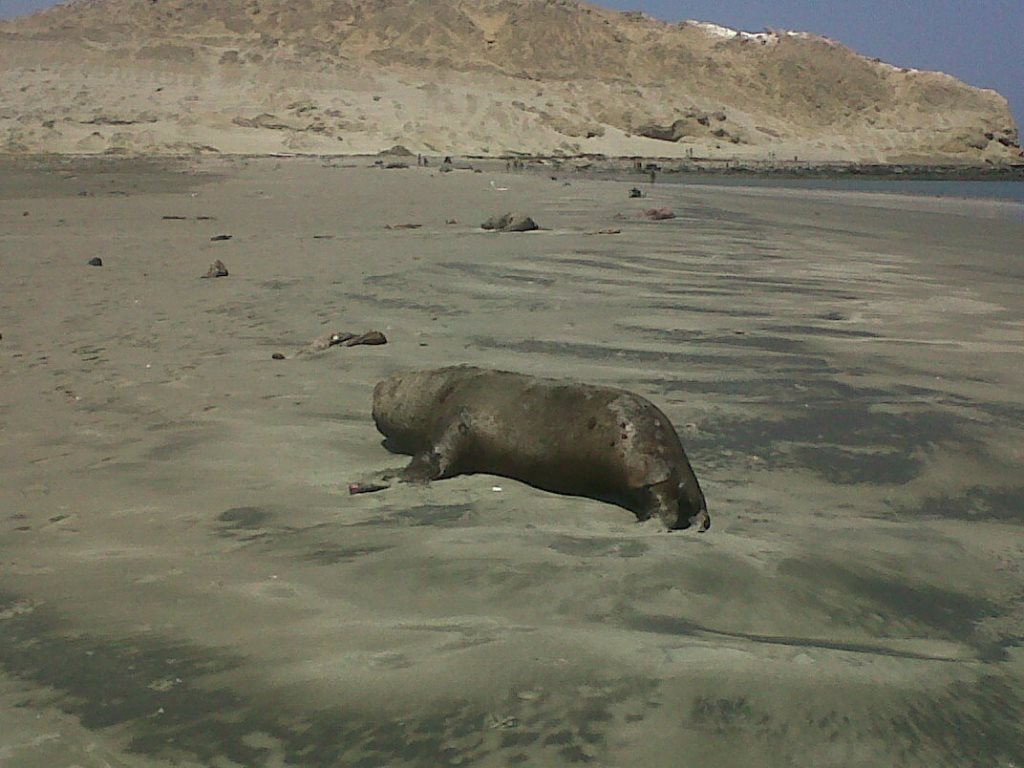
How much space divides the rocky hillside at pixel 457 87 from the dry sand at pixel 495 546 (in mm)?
31073

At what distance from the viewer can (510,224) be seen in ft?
43.3

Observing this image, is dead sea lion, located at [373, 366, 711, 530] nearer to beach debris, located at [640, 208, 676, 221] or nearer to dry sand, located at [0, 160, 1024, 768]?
dry sand, located at [0, 160, 1024, 768]

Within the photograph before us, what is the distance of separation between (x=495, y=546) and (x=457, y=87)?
49.5m

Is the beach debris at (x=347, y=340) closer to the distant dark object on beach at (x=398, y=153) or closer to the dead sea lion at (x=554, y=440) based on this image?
the dead sea lion at (x=554, y=440)

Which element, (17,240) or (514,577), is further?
(17,240)

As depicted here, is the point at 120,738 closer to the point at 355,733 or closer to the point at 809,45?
the point at 355,733

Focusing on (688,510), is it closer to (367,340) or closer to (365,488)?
(365,488)

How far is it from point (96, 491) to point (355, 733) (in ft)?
6.56

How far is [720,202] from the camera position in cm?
2073

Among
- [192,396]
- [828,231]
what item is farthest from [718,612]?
[828,231]

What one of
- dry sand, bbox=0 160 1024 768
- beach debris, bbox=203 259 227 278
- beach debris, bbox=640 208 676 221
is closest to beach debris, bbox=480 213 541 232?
beach debris, bbox=640 208 676 221

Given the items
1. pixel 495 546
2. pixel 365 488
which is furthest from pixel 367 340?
pixel 495 546

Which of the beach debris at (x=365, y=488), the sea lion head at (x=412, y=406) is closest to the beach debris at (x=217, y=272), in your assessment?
the sea lion head at (x=412, y=406)

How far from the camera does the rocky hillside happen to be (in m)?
40.0
